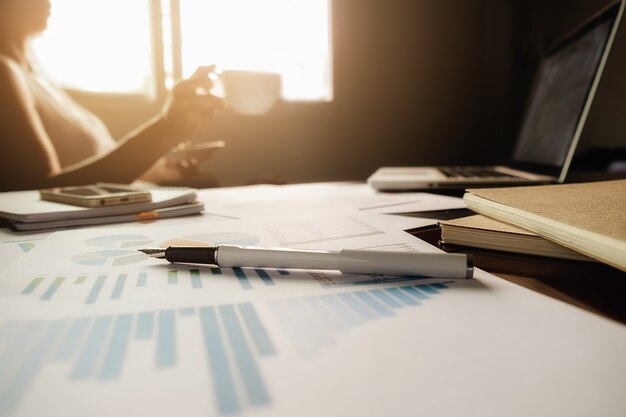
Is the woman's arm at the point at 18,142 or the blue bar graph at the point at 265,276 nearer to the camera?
the blue bar graph at the point at 265,276

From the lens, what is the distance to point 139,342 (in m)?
0.23

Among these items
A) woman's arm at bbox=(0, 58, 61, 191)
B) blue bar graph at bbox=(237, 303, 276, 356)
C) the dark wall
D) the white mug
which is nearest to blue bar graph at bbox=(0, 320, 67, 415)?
blue bar graph at bbox=(237, 303, 276, 356)

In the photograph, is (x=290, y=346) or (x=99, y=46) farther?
(x=99, y=46)

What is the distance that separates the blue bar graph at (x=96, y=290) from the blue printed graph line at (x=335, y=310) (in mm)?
122

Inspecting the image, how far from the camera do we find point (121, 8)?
5.18ft

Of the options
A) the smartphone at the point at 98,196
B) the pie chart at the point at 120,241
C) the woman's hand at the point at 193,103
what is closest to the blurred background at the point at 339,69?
the woman's hand at the point at 193,103

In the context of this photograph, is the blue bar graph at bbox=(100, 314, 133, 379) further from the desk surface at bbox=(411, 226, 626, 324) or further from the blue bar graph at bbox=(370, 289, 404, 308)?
the desk surface at bbox=(411, 226, 626, 324)

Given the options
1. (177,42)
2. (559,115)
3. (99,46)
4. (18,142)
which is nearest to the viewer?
(559,115)

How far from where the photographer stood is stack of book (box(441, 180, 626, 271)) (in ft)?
0.92

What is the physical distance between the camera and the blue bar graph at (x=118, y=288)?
0.30 metres

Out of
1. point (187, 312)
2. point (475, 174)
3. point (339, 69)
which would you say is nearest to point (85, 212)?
point (187, 312)

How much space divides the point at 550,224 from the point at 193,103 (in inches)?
32.8

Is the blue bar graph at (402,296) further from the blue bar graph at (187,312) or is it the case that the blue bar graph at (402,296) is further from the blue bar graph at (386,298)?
the blue bar graph at (187,312)

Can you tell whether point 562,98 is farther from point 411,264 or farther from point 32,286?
point 32,286
